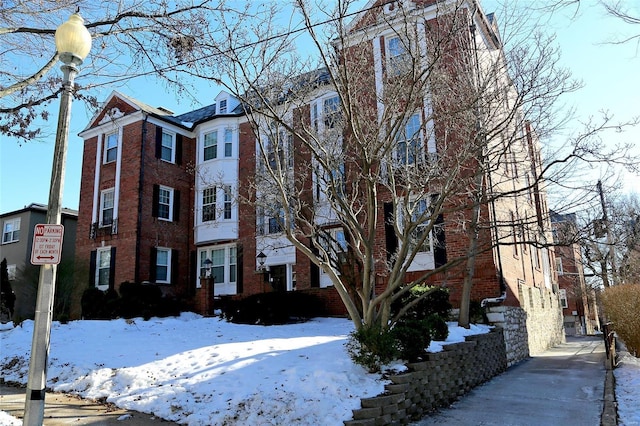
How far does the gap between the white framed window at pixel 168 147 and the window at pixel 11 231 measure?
12.6 m

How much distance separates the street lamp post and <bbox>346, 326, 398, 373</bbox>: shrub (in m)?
4.30

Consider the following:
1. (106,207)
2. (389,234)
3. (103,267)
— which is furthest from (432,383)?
(106,207)

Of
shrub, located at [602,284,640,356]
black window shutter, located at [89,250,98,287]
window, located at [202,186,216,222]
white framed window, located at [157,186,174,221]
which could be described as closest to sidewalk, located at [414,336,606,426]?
shrub, located at [602,284,640,356]

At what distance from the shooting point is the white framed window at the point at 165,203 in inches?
798

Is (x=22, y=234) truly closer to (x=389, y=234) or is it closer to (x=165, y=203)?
(x=165, y=203)

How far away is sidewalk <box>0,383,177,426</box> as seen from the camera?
20.7 ft

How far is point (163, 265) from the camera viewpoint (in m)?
20.0

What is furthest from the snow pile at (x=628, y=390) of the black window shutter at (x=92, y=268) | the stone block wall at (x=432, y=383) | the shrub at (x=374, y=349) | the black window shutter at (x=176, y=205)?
the black window shutter at (x=92, y=268)

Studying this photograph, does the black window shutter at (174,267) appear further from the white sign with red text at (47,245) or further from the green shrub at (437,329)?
the white sign with red text at (47,245)

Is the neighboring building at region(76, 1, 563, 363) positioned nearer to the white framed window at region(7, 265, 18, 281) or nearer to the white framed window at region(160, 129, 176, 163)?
the white framed window at region(160, 129, 176, 163)

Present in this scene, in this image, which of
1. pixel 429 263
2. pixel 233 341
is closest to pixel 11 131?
pixel 233 341

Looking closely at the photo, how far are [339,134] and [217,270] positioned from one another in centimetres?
1093

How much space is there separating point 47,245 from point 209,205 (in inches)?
621

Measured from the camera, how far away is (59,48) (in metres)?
5.41
